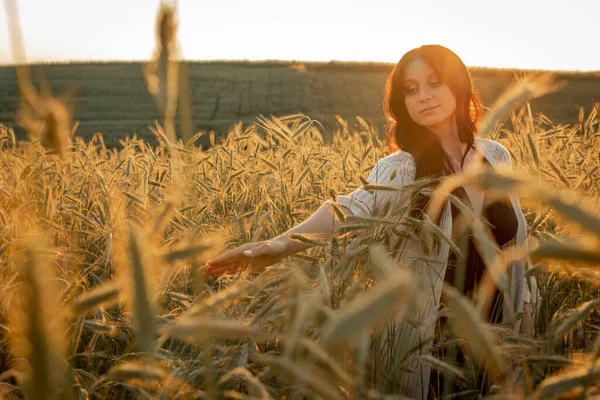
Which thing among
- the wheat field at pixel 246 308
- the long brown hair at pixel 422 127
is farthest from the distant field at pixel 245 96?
the wheat field at pixel 246 308

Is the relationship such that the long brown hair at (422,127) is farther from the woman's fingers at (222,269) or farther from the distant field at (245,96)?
the distant field at (245,96)

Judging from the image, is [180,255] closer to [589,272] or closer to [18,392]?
[589,272]

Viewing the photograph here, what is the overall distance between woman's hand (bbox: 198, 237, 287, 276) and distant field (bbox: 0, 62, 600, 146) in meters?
16.7

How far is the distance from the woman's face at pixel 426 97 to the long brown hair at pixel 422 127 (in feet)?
0.10

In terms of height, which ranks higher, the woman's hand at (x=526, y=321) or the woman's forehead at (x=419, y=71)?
the woman's forehead at (x=419, y=71)

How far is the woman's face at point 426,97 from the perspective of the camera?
2223mm

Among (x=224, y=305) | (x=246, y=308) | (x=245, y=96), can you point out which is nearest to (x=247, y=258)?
(x=246, y=308)

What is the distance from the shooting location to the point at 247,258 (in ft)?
4.71

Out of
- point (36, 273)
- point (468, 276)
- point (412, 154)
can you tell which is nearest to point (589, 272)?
point (36, 273)

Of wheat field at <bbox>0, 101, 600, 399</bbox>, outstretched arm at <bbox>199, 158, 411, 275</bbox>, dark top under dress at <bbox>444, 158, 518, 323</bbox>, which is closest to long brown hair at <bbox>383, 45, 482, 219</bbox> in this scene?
dark top under dress at <bbox>444, 158, 518, 323</bbox>

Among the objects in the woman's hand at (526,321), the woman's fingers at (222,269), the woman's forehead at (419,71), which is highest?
the woman's forehead at (419,71)

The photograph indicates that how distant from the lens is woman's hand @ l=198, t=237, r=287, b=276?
1.40m

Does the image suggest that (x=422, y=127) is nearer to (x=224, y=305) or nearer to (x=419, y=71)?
(x=419, y=71)

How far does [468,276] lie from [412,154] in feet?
1.85
